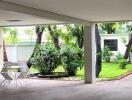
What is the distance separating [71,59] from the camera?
1541 centimetres

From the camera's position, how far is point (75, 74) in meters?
15.8

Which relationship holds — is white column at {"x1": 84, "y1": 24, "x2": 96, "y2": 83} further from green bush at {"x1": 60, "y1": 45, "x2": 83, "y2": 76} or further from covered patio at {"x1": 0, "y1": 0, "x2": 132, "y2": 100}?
green bush at {"x1": 60, "y1": 45, "x2": 83, "y2": 76}

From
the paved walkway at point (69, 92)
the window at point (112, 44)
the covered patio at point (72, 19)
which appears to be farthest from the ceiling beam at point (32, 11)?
the window at point (112, 44)

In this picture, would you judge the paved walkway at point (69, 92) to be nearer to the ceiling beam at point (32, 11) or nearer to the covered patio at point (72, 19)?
the covered patio at point (72, 19)

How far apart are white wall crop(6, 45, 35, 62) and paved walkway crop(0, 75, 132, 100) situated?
8.59 meters

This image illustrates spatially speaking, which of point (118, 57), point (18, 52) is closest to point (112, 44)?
point (118, 57)

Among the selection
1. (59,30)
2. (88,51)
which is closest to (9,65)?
(88,51)

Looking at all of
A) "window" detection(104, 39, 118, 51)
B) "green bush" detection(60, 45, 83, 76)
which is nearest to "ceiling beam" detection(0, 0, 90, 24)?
"green bush" detection(60, 45, 83, 76)

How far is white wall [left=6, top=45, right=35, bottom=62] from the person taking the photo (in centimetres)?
2092

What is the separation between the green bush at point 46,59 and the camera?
1535cm

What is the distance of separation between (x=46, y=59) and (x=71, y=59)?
3.84ft

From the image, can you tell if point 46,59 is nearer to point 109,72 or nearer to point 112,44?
point 109,72

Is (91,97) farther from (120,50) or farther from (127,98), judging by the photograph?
(120,50)

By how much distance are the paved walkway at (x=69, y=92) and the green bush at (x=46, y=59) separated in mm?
2942
